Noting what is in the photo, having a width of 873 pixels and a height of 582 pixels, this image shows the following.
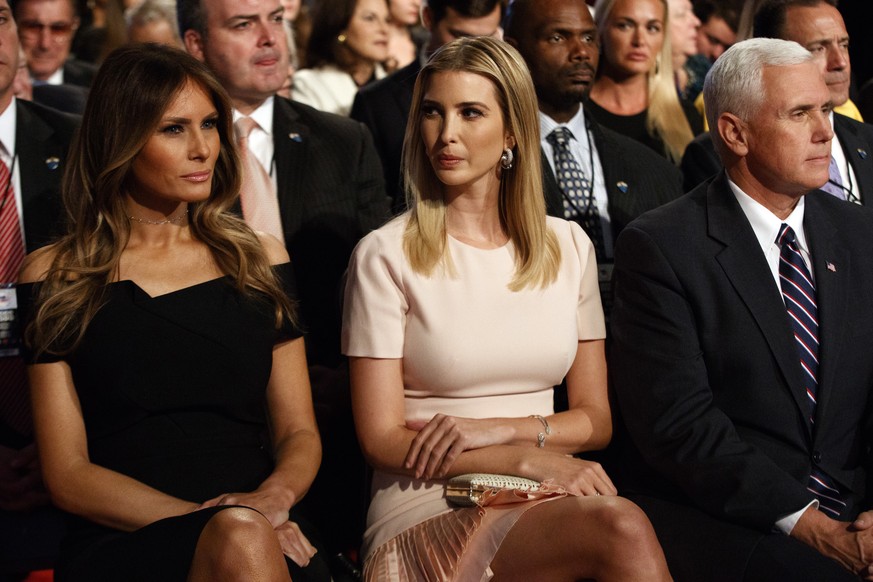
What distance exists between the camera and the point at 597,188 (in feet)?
13.2

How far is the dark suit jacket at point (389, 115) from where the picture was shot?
14.1ft

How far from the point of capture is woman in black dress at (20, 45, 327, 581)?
2715 millimetres

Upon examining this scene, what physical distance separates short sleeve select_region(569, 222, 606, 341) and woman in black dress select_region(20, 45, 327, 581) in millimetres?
726

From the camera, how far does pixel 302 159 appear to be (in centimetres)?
388

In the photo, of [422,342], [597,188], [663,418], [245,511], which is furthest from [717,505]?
[597,188]

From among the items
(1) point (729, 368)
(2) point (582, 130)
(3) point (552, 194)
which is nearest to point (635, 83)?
(2) point (582, 130)

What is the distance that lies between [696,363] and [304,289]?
136 centimetres

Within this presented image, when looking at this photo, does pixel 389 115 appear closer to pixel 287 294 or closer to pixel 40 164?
pixel 40 164

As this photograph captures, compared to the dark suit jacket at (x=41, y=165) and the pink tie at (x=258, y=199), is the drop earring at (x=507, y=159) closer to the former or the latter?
the pink tie at (x=258, y=199)

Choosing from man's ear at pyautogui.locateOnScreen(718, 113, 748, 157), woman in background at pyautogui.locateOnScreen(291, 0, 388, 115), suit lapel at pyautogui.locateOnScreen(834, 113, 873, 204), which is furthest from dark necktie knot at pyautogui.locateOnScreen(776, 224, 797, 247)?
woman in background at pyautogui.locateOnScreen(291, 0, 388, 115)

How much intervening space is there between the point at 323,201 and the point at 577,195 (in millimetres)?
833

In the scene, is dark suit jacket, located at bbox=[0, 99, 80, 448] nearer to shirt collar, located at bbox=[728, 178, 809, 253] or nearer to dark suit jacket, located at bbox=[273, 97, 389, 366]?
dark suit jacket, located at bbox=[273, 97, 389, 366]

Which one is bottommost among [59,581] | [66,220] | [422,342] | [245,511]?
[59,581]

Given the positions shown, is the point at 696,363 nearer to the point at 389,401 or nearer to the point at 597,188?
the point at 389,401
